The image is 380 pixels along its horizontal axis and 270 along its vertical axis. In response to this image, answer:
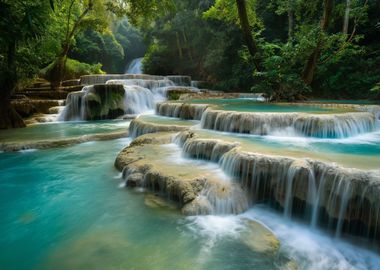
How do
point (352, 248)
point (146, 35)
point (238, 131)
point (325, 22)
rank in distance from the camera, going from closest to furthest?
point (352, 248) < point (238, 131) < point (325, 22) < point (146, 35)

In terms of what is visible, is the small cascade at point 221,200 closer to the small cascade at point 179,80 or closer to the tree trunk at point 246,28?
the tree trunk at point 246,28

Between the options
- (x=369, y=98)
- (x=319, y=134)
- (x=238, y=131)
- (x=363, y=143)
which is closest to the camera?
(x=363, y=143)

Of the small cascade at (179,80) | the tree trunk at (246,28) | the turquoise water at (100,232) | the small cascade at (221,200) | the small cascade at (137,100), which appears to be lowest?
the turquoise water at (100,232)

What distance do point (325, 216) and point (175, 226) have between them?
2194mm

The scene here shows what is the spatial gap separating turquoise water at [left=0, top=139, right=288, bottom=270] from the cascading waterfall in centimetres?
81

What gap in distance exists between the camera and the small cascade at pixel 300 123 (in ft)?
22.8

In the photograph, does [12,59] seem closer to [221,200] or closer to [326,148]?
[221,200]

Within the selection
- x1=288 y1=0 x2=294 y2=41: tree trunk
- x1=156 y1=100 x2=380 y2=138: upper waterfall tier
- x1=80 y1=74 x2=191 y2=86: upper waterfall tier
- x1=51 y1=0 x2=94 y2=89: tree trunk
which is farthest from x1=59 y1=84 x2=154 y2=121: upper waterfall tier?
x1=288 y1=0 x2=294 y2=41: tree trunk

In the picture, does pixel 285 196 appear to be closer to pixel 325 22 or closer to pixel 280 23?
pixel 325 22

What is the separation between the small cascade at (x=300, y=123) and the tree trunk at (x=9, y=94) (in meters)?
7.69

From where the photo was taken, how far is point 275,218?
461 cm

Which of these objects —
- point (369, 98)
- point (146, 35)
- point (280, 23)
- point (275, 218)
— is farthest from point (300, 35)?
point (146, 35)

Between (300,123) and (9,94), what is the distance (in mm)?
10342

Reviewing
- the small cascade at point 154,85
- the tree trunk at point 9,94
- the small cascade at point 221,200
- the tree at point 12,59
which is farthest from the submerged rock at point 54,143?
the small cascade at point 154,85
